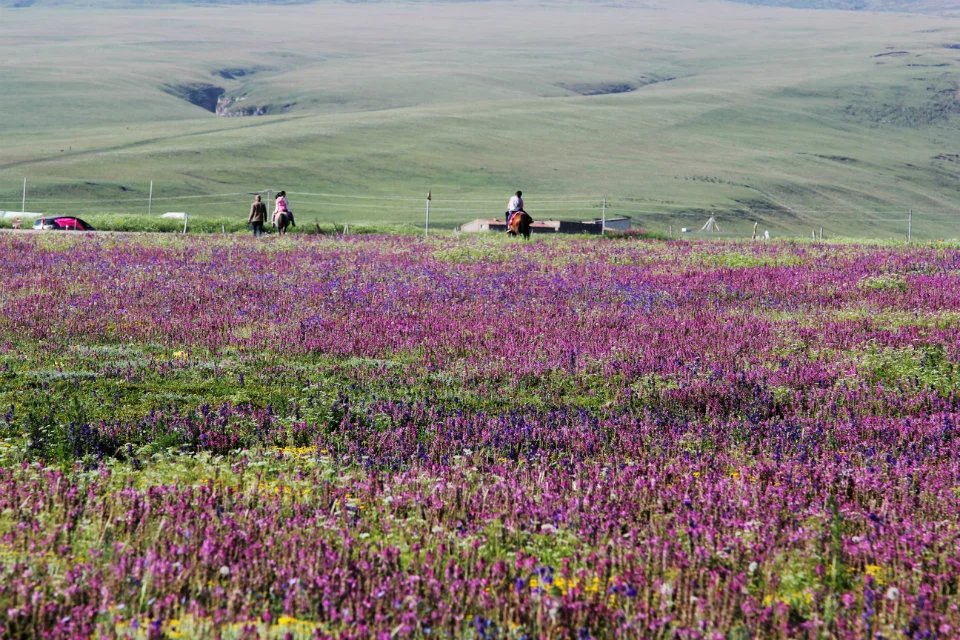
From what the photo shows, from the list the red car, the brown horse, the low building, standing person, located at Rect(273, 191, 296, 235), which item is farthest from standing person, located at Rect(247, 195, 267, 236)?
the low building

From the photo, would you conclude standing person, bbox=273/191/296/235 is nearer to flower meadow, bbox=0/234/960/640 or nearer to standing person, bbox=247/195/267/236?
standing person, bbox=247/195/267/236

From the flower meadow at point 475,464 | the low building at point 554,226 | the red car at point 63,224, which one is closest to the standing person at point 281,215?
the red car at point 63,224

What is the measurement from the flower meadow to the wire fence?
8868 cm

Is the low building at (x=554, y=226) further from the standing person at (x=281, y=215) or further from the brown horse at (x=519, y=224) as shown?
the brown horse at (x=519, y=224)

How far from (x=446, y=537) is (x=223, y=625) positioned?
1.61 metres

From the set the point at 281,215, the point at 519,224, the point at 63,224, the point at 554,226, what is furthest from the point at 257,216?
the point at 554,226

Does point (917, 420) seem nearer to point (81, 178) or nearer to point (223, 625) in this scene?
point (223, 625)

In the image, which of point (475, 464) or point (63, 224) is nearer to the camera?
point (475, 464)

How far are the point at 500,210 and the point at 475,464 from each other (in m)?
109

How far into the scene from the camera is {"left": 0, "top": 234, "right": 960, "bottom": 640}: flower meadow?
17.7 ft

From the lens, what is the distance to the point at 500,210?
385ft

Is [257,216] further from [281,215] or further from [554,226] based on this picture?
[554,226]

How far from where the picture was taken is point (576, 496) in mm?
7191

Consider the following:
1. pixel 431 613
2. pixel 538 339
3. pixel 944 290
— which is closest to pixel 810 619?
pixel 431 613
